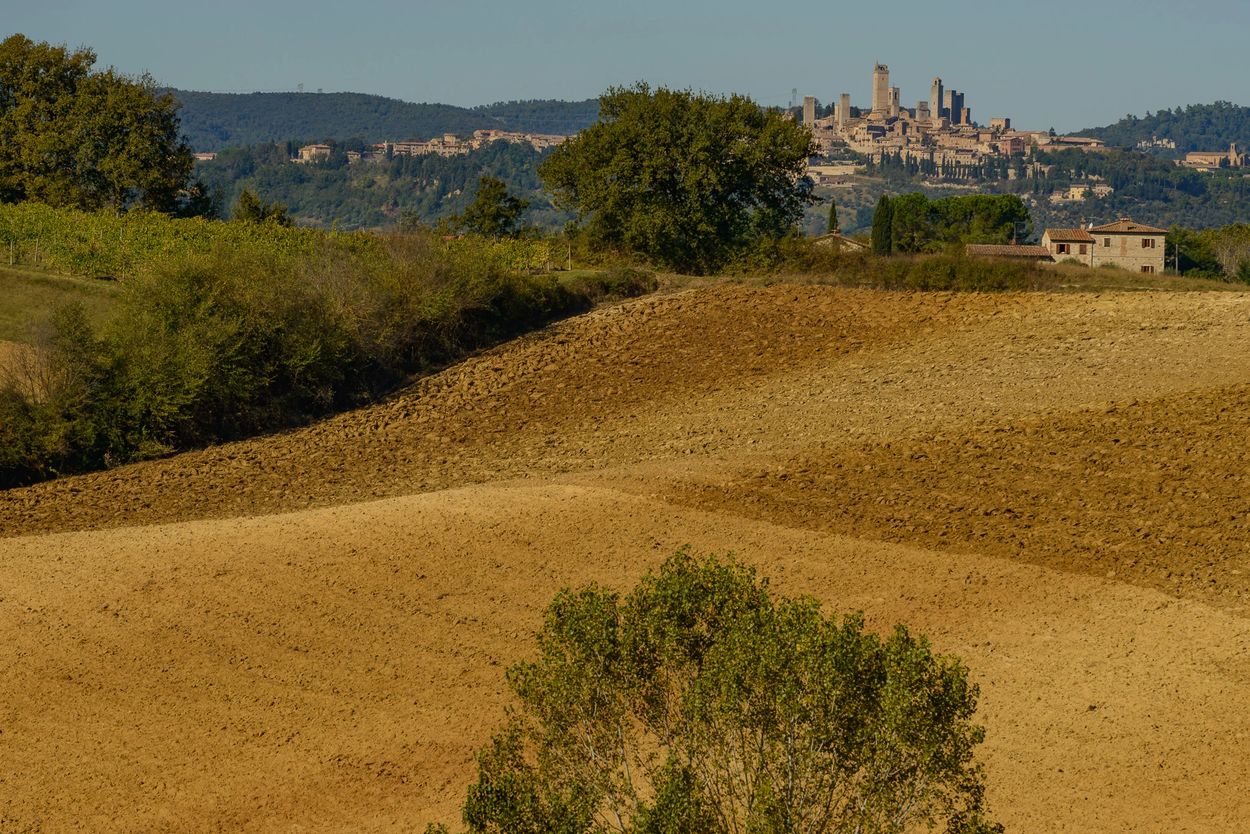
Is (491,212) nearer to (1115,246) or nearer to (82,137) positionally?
(82,137)

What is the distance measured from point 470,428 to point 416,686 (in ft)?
55.6

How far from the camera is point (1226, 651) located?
66.2 ft

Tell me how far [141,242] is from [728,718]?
44.3 meters

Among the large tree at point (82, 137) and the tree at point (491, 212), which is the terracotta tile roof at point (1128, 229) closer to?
the tree at point (491, 212)

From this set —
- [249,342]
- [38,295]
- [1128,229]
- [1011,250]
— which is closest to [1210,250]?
[1128,229]

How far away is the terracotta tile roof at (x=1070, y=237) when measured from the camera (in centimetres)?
10756

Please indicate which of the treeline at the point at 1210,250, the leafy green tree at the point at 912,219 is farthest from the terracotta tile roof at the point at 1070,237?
the leafy green tree at the point at 912,219

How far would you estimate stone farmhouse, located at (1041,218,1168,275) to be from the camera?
351 feet

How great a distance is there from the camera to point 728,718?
1159 centimetres

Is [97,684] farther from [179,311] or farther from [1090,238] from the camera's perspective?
[1090,238]

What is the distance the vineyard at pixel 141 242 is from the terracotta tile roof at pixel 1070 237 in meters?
61.9

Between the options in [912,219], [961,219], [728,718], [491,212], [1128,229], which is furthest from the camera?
A: [961,219]

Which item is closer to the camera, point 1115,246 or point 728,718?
point 728,718

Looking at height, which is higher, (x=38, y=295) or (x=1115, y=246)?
(x=38, y=295)
